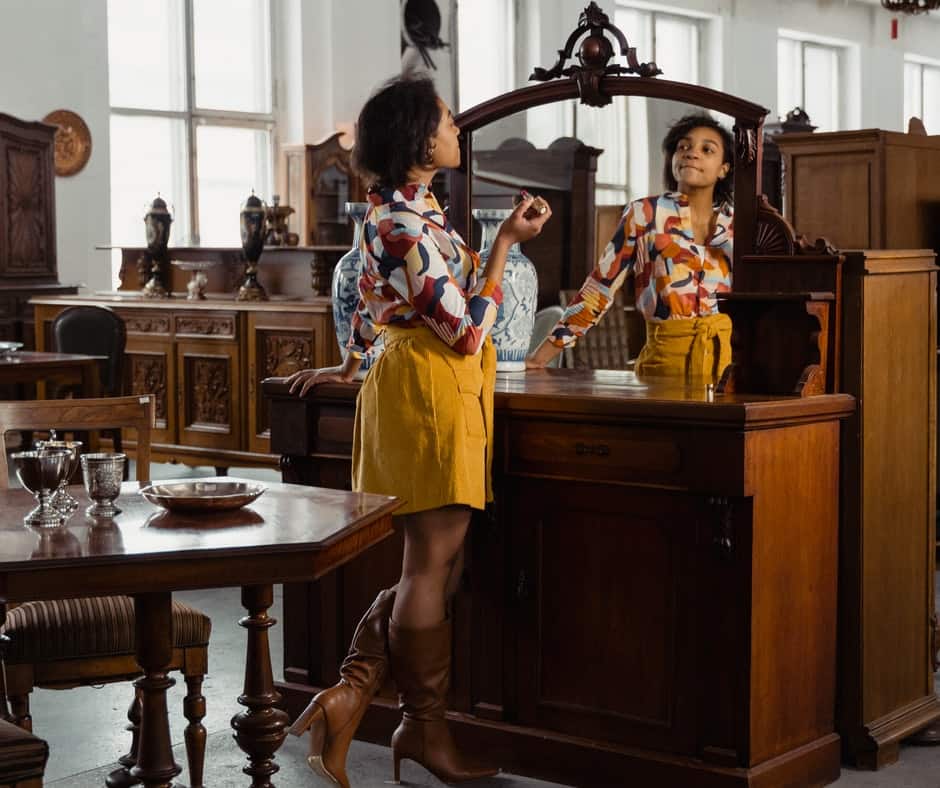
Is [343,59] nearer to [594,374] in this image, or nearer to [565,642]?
[594,374]

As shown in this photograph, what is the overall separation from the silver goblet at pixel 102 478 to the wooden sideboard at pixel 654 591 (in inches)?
46.1

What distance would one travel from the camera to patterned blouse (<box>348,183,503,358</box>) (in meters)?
3.18

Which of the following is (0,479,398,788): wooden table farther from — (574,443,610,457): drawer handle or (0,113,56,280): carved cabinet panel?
(0,113,56,280): carved cabinet panel

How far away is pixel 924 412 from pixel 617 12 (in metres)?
12.4

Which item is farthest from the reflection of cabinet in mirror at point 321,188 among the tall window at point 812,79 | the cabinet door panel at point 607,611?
the cabinet door panel at point 607,611

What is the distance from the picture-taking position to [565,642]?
357 centimetres

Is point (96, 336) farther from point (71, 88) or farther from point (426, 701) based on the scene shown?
point (71, 88)

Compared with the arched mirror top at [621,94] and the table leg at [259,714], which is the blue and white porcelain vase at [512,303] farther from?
the table leg at [259,714]

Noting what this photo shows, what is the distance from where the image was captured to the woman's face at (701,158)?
385 centimetres

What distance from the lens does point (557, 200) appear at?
861 cm

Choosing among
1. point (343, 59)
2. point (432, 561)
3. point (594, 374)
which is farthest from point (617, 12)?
point (432, 561)

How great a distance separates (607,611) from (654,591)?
0.14 m

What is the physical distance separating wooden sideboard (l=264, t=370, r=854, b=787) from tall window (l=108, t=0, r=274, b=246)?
29.8ft

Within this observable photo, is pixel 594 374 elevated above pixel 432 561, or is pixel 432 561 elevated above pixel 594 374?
pixel 594 374
